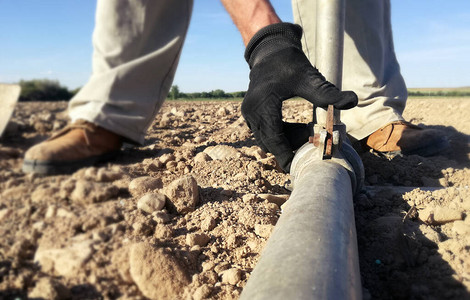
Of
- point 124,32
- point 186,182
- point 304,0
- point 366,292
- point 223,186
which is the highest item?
point 304,0

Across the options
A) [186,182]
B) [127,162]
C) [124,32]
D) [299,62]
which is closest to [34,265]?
[127,162]

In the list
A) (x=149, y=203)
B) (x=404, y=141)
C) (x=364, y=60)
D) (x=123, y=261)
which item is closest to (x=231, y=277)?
(x=149, y=203)

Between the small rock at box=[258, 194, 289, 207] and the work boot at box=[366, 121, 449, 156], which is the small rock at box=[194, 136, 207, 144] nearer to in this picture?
the small rock at box=[258, 194, 289, 207]

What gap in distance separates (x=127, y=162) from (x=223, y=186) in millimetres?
1329

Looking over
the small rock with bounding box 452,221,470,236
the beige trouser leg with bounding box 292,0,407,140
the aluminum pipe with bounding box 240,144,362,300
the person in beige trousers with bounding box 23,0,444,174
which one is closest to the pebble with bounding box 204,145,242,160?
the person in beige trousers with bounding box 23,0,444,174

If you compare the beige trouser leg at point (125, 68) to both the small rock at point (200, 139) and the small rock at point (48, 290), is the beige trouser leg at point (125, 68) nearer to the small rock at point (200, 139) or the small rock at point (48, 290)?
the small rock at point (48, 290)

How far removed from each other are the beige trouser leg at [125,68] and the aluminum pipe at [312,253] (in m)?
0.48

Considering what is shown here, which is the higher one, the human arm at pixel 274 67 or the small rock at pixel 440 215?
the human arm at pixel 274 67

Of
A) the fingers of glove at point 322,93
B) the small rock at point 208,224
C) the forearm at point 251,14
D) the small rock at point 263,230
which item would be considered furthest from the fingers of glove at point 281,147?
the small rock at point 208,224

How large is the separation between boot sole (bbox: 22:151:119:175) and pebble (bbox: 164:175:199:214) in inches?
23.9

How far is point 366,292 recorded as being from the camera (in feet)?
4.57

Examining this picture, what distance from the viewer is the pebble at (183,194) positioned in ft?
3.95

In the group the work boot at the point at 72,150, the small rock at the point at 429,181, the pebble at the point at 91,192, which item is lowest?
the small rock at the point at 429,181

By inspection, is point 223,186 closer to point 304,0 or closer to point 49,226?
point 49,226
